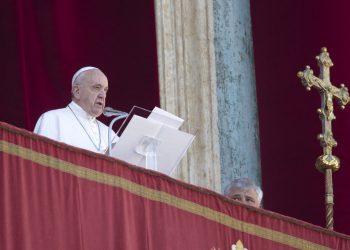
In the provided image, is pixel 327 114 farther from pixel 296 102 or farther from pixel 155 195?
pixel 155 195

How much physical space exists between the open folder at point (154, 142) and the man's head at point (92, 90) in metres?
0.69

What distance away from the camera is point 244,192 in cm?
900

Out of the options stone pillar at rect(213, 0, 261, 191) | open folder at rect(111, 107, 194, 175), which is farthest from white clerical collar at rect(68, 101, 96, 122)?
stone pillar at rect(213, 0, 261, 191)

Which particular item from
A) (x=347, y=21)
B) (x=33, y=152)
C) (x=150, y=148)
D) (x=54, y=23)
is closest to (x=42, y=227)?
(x=33, y=152)

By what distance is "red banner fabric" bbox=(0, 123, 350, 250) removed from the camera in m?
7.51

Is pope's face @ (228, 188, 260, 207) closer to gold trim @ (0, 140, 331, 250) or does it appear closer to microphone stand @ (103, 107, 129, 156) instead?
gold trim @ (0, 140, 331, 250)

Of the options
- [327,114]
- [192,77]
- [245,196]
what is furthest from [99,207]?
[192,77]

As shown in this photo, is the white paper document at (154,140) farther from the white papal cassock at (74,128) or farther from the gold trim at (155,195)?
the white papal cassock at (74,128)

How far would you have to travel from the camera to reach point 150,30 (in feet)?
35.1

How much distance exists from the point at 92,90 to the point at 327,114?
4.70 feet

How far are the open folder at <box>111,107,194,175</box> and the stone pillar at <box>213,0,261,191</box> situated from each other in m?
2.14

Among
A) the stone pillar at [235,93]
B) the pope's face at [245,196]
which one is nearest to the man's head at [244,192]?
the pope's face at [245,196]

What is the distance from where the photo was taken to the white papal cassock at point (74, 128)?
9.14 m

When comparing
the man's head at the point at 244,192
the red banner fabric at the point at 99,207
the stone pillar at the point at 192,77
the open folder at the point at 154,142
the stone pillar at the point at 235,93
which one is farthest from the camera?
the stone pillar at the point at 235,93
